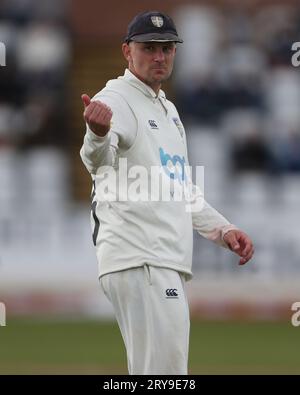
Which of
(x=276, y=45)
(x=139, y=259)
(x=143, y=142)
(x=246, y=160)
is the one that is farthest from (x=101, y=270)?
(x=276, y=45)

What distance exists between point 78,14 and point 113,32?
0.54 m

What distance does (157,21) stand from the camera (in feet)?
18.3

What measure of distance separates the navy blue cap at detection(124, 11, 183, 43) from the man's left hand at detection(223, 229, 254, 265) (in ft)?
3.14

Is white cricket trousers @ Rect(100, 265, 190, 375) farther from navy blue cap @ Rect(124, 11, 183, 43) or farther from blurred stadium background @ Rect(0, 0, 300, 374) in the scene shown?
blurred stadium background @ Rect(0, 0, 300, 374)

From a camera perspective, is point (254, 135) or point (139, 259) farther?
point (254, 135)

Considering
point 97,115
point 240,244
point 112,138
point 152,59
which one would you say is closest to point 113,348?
point 240,244

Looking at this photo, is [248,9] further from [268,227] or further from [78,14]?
[268,227]

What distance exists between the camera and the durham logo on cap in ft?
18.3

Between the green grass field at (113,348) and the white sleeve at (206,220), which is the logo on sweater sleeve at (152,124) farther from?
the green grass field at (113,348)

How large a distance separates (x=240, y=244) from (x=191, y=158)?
9511 millimetres

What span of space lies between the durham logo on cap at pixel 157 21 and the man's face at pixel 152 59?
0.09m

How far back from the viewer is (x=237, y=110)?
1562 centimetres

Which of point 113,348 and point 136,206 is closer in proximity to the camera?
point 136,206

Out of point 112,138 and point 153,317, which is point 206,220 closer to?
point 153,317
